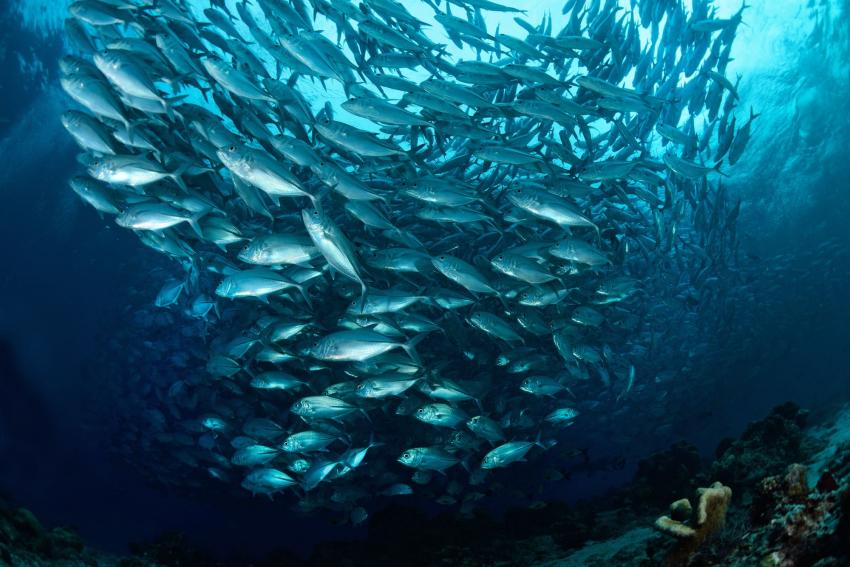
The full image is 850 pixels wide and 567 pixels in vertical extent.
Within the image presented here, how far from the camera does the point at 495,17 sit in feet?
47.1

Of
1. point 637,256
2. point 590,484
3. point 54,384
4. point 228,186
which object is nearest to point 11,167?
point 54,384

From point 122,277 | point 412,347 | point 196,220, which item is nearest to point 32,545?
point 196,220

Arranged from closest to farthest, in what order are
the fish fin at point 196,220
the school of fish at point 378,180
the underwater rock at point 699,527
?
the underwater rock at point 699,527 < the school of fish at point 378,180 < the fish fin at point 196,220

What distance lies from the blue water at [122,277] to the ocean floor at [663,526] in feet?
16.2

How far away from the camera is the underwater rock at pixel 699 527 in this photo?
257 cm

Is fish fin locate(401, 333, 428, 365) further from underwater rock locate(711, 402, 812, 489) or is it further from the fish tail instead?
underwater rock locate(711, 402, 812, 489)

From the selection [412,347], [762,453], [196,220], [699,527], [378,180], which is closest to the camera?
[699,527]

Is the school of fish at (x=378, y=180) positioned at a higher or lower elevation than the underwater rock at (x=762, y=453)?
higher

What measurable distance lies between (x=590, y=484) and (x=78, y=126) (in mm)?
51295

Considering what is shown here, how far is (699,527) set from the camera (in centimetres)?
258

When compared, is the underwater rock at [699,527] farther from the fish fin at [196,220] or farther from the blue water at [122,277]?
the blue water at [122,277]

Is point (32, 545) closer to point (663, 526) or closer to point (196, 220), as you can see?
point (196, 220)

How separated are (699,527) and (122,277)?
23.8 m

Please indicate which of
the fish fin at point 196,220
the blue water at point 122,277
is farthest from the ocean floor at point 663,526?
the blue water at point 122,277
